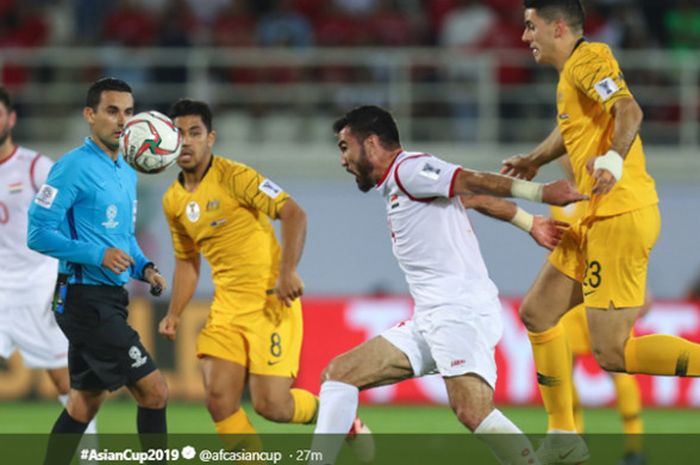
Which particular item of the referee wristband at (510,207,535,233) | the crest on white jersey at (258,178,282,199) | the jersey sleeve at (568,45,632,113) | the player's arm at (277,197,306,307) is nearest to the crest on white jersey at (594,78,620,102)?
the jersey sleeve at (568,45,632,113)

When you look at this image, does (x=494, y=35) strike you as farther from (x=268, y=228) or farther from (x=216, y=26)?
(x=268, y=228)

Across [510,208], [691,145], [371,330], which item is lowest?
[371,330]

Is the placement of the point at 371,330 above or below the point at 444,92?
below

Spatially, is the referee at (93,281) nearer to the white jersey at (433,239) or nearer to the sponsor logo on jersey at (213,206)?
the sponsor logo on jersey at (213,206)

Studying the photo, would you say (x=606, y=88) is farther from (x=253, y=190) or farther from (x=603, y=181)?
(x=253, y=190)

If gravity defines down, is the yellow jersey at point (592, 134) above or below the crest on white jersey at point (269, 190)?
above

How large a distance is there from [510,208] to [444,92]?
8953mm

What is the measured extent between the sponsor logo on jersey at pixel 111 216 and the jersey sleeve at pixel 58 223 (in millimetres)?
188

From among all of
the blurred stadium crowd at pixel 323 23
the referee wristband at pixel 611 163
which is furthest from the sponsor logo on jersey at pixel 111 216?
the blurred stadium crowd at pixel 323 23

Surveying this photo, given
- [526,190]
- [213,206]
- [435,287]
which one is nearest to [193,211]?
[213,206]

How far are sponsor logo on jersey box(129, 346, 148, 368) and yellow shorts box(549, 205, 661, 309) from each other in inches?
93.2

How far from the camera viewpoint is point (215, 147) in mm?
14703

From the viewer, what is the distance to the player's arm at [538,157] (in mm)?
7359

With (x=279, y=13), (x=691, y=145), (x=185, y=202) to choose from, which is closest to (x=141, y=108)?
(x=279, y=13)
